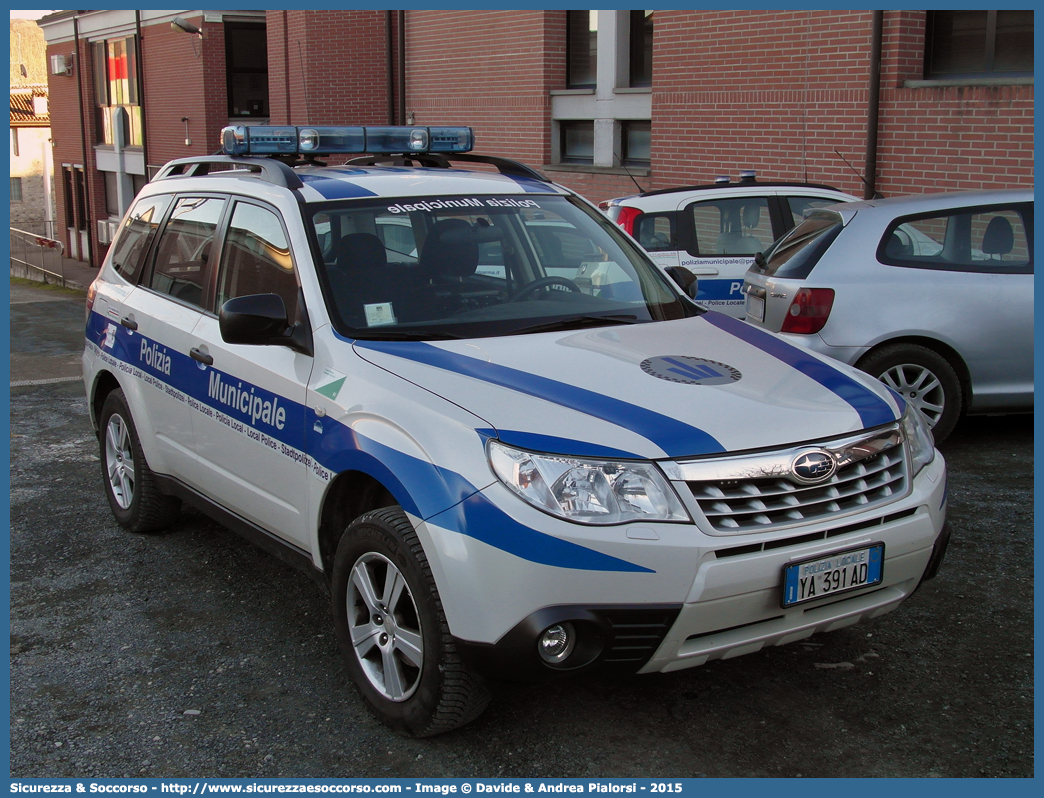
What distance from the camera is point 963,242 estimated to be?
675cm

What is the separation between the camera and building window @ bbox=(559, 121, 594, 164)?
54.9 feet

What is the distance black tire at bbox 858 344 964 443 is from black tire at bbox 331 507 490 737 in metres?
4.13

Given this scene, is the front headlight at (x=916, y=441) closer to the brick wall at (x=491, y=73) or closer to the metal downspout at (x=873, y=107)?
the metal downspout at (x=873, y=107)

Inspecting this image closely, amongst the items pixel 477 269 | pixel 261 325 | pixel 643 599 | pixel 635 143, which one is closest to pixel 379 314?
pixel 261 325

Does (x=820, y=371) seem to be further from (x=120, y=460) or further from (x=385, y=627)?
(x=120, y=460)

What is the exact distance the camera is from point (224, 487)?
448 cm

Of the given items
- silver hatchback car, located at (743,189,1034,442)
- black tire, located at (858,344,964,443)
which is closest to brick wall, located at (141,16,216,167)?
silver hatchback car, located at (743,189,1034,442)

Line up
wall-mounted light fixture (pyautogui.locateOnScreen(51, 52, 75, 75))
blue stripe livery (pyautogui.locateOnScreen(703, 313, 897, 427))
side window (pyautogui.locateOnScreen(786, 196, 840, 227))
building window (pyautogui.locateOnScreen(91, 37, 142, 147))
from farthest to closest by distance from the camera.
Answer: wall-mounted light fixture (pyautogui.locateOnScreen(51, 52, 75, 75))
building window (pyautogui.locateOnScreen(91, 37, 142, 147))
side window (pyautogui.locateOnScreen(786, 196, 840, 227))
blue stripe livery (pyautogui.locateOnScreen(703, 313, 897, 427))

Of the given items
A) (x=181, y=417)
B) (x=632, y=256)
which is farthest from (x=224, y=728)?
(x=632, y=256)

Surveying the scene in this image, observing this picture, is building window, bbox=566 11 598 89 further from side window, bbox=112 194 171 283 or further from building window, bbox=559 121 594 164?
side window, bbox=112 194 171 283

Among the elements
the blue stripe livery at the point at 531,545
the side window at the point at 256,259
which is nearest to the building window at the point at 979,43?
the side window at the point at 256,259

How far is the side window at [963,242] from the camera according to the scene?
673cm

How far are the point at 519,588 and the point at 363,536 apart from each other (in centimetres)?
67

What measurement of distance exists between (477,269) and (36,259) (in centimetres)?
3540
